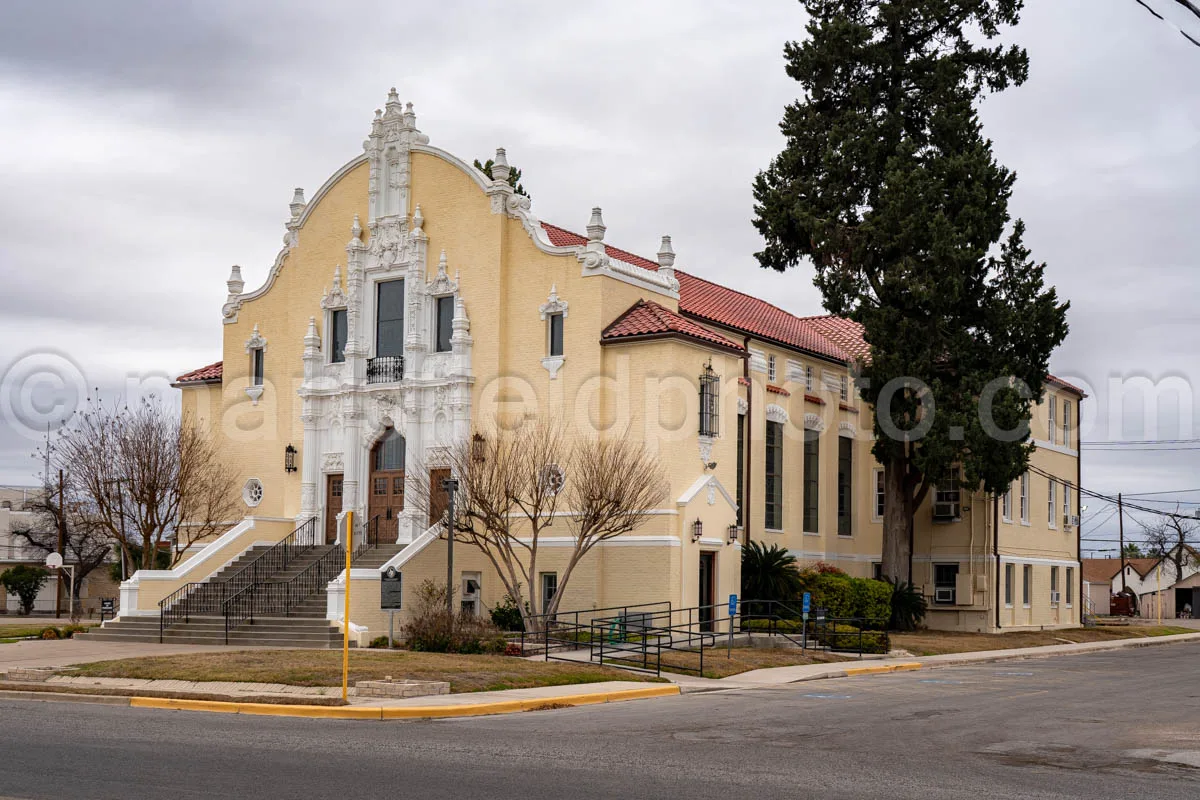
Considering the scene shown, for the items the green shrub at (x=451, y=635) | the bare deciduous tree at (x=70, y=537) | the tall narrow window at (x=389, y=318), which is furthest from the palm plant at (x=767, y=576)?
the bare deciduous tree at (x=70, y=537)

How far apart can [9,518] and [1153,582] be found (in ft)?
275

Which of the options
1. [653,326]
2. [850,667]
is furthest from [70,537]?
[850,667]

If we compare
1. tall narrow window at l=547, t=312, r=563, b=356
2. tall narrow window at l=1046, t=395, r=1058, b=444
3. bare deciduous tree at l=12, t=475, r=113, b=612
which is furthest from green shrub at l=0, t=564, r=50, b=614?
tall narrow window at l=1046, t=395, r=1058, b=444

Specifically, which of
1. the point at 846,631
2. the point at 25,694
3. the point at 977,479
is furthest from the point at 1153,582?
the point at 25,694

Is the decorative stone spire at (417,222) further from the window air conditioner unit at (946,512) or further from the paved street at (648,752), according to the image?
the window air conditioner unit at (946,512)

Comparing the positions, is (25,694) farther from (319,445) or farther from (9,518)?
(9,518)

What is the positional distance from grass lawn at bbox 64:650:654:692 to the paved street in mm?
2187

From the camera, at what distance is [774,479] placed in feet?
133

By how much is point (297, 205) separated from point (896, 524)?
21.4m

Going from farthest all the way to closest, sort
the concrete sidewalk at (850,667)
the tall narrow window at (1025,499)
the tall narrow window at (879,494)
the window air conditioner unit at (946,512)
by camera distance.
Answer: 1. the tall narrow window at (1025,499)
2. the tall narrow window at (879,494)
3. the window air conditioner unit at (946,512)
4. the concrete sidewalk at (850,667)

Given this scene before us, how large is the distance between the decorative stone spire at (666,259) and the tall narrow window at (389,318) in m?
7.54

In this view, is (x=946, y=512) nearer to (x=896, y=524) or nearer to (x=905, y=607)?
(x=896, y=524)

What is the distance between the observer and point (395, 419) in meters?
37.4

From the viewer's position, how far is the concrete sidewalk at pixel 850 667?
25.0m
